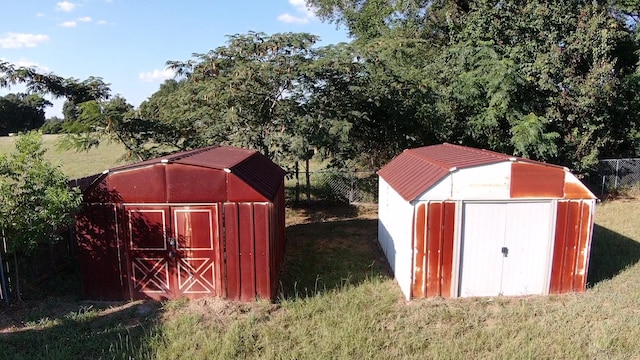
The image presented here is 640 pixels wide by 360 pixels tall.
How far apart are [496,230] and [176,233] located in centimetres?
618

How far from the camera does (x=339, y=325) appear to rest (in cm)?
708

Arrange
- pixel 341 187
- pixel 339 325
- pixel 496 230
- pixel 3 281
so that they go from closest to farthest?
pixel 339 325 < pixel 3 281 < pixel 496 230 < pixel 341 187

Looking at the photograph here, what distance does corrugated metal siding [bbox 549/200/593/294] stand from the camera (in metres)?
8.45

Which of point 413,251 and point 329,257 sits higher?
point 413,251

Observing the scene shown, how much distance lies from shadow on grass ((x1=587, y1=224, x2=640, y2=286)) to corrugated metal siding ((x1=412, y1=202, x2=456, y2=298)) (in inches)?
131

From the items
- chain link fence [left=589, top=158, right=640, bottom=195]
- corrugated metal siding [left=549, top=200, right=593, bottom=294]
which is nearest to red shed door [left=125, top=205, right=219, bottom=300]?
corrugated metal siding [left=549, top=200, right=593, bottom=294]

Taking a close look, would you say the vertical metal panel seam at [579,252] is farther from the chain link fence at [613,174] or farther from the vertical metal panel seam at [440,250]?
the chain link fence at [613,174]

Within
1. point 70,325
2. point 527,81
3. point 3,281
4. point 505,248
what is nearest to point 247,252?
point 70,325

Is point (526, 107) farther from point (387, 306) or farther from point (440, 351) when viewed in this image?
point (440, 351)

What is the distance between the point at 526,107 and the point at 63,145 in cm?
1562

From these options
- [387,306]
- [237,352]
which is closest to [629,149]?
[387,306]

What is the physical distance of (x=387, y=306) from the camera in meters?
7.97

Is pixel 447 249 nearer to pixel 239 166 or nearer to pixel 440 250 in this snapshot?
pixel 440 250

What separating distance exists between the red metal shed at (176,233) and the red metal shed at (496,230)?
2.94 m
